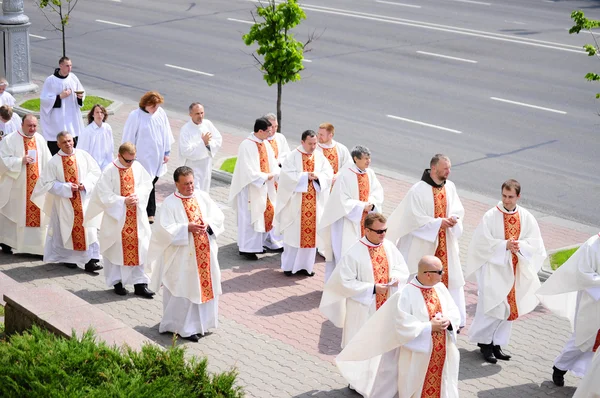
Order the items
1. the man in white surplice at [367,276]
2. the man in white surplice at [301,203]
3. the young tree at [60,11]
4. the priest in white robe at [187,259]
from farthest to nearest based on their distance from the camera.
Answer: the young tree at [60,11] → the man in white surplice at [301,203] → the priest in white robe at [187,259] → the man in white surplice at [367,276]

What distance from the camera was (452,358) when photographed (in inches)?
365

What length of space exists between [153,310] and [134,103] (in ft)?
35.1

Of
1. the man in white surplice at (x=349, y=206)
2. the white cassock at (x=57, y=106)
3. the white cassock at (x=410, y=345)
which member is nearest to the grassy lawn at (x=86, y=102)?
the white cassock at (x=57, y=106)

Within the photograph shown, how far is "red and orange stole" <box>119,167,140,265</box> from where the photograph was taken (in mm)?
12547

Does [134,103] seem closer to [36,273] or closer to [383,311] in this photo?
[36,273]

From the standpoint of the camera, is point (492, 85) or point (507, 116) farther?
point (492, 85)

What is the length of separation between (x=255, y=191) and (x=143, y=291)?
2480 mm

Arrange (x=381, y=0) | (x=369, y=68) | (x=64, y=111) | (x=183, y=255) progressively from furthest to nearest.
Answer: (x=381, y=0) → (x=369, y=68) → (x=64, y=111) → (x=183, y=255)

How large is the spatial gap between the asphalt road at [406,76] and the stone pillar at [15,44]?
A: 1.72 m

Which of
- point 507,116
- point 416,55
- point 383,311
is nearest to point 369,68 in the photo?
point 416,55

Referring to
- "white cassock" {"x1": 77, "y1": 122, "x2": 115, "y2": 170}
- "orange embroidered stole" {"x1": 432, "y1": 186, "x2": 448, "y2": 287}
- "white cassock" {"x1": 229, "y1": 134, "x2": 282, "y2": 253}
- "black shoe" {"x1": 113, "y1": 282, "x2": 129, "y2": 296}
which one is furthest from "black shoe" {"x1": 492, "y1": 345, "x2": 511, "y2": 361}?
"white cassock" {"x1": 77, "y1": 122, "x2": 115, "y2": 170}

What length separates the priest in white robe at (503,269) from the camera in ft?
36.0

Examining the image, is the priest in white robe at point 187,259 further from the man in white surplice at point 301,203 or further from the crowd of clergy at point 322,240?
the man in white surplice at point 301,203

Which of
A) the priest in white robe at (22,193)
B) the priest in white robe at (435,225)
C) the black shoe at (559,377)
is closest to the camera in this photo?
the black shoe at (559,377)
